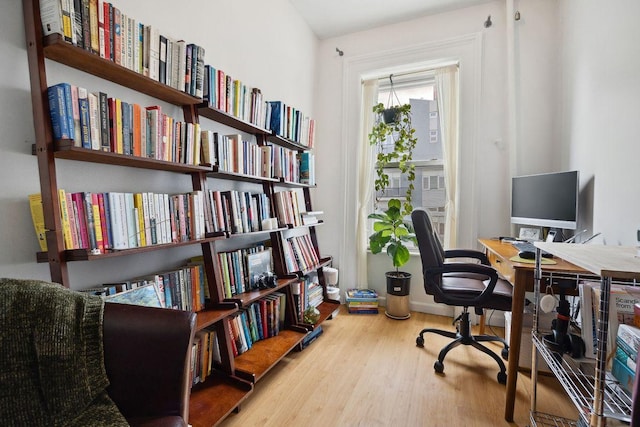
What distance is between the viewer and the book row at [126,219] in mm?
998

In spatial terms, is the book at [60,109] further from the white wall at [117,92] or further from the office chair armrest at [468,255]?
the office chair armrest at [468,255]

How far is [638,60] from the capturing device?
4.40ft

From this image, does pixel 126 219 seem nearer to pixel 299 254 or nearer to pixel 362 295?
pixel 299 254

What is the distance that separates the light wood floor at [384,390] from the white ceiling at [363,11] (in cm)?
303

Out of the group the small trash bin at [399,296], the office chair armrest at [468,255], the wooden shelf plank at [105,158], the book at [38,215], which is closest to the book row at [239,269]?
the wooden shelf plank at [105,158]

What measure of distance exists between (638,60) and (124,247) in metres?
2.47

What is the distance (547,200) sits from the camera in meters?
2.04

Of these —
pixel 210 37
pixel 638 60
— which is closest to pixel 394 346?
pixel 638 60

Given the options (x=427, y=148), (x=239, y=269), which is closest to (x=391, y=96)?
(x=427, y=148)

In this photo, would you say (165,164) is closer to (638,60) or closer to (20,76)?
(20,76)

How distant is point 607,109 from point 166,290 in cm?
261

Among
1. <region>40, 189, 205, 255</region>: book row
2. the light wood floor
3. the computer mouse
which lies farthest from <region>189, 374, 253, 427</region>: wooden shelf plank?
the computer mouse

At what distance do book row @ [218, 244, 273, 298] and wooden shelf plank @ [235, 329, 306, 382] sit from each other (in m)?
0.39

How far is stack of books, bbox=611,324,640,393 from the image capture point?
820 mm
